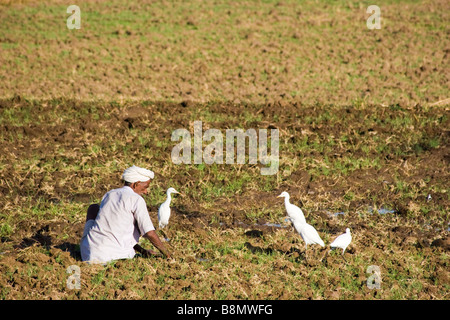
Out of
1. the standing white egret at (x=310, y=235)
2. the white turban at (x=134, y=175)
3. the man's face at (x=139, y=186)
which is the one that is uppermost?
the white turban at (x=134, y=175)

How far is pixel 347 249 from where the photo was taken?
736cm

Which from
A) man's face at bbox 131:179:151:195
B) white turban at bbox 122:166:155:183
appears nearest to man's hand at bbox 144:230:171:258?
man's face at bbox 131:179:151:195

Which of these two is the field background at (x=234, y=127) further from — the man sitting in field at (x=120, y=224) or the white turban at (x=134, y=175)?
the white turban at (x=134, y=175)

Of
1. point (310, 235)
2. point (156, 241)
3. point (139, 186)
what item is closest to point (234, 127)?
point (310, 235)

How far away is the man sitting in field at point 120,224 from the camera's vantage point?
21.4 feet

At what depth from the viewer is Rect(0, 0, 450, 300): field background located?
22.2 ft

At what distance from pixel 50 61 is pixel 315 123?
878cm

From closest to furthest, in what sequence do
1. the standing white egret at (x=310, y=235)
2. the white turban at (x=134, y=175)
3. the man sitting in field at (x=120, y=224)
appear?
the man sitting in field at (x=120, y=224) < the white turban at (x=134, y=175) < the standing white egret at (x=310, y=235)

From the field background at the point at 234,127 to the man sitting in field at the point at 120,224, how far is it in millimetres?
172

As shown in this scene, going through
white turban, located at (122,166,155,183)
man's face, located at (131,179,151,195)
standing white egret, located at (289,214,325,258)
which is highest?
white turban, located at (122,166,155,183)

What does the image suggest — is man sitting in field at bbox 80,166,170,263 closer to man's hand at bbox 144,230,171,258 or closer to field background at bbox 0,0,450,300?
man's hand at bbox 144,230,171,258

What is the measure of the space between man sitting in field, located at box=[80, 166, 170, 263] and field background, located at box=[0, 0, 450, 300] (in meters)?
0.17

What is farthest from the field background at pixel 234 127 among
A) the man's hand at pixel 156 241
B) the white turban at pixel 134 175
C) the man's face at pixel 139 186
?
the white turban at pixel 134 175

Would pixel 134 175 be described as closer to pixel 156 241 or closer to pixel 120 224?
pixel 120 224
